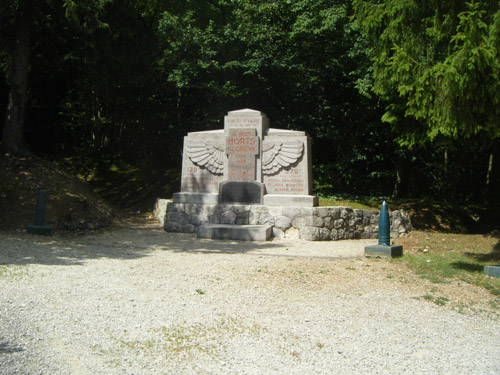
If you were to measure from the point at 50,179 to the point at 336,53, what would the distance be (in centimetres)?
957

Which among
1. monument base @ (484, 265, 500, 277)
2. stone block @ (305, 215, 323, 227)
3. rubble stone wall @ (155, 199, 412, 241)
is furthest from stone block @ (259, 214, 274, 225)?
monument base @ (484, 265, 500, 277)

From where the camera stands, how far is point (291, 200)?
1166 cm

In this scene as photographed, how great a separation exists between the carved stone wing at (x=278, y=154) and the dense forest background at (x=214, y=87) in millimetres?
2592

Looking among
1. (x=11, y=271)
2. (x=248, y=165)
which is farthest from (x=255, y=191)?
(x=11, y=271)

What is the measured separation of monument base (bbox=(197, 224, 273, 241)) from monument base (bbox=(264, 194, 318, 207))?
62 centimetres

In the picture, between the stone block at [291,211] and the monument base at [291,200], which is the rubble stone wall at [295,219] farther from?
the monument base at [291,200]

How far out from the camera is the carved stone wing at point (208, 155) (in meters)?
12.4

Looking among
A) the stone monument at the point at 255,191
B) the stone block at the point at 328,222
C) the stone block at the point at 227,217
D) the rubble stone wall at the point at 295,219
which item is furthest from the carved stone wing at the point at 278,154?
the stone block at the point at 328,222

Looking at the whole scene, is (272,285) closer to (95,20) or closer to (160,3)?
(95,20)

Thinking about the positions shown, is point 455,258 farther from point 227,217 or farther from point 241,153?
point 241,153

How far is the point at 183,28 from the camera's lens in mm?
16562

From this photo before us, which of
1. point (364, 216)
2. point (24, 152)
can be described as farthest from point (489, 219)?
point (24, 152)

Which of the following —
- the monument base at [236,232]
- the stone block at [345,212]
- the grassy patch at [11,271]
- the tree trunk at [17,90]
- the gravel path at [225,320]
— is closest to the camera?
the gravel path at [225,320]

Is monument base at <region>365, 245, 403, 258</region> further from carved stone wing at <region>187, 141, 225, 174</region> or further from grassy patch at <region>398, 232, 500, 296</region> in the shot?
carved stone wing at <region>187, 141, 225, 174</region>
